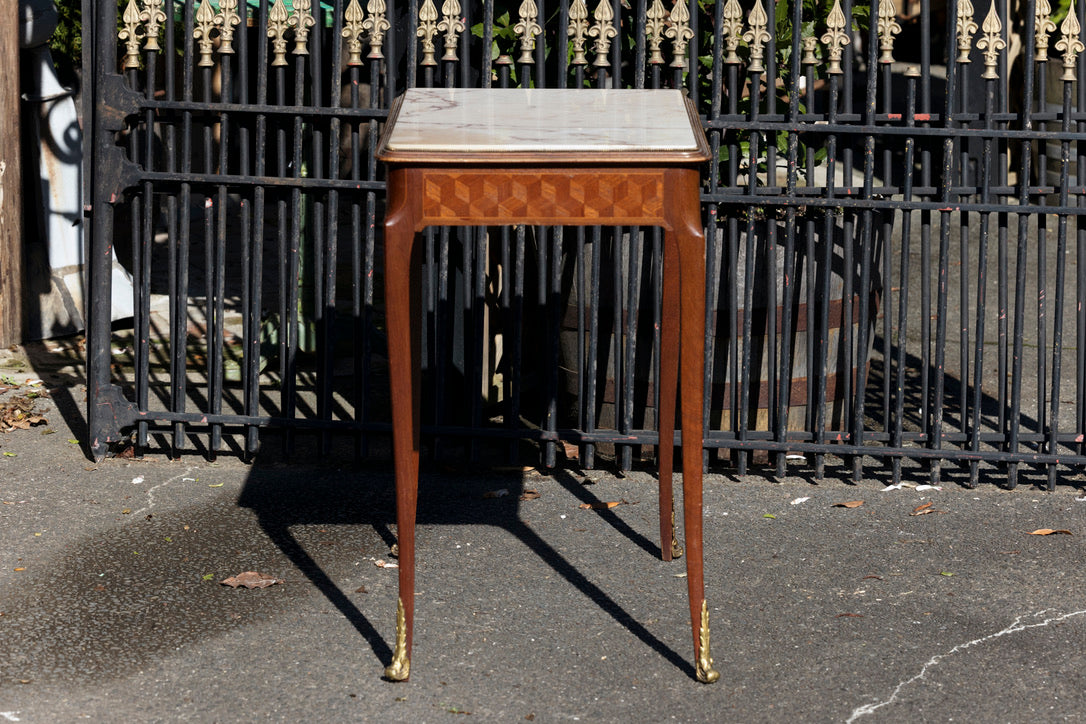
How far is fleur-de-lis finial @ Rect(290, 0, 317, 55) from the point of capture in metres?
4.75

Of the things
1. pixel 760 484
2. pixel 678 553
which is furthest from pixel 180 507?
pixel 760 484

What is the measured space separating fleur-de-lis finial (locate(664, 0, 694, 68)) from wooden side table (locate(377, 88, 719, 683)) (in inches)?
42.5

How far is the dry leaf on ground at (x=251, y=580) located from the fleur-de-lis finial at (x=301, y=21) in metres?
1.84

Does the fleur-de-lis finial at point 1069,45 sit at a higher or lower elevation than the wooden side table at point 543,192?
higher

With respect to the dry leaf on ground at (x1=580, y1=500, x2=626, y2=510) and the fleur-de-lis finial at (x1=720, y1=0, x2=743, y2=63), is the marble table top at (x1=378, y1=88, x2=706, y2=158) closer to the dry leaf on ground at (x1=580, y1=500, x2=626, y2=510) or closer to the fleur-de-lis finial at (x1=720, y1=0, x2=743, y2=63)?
the fleur-de-lis finial at (x1=720, y1=0, x2=743, y2=63)

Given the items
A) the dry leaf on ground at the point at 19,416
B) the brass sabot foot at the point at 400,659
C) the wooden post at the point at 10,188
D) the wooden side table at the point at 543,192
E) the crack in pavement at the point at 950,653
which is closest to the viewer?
the wooden side table at the point at 543,192

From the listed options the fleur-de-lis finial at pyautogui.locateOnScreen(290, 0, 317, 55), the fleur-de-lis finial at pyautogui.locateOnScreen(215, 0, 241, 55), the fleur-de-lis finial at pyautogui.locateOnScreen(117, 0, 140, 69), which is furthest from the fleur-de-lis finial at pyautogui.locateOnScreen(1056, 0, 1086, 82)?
the fleur-de-lis finial at pyautogui.locateOnScreen(117, 0, 140, 69)

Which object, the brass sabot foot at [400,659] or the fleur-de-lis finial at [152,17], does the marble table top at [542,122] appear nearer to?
the brass sabot foot at [400,659]

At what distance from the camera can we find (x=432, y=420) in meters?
5.16

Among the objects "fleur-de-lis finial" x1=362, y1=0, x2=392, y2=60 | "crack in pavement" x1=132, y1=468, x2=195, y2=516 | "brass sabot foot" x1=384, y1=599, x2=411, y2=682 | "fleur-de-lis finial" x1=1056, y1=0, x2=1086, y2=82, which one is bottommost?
"brass sabot foot" x1=384, y1=599, x2=411, y2=682

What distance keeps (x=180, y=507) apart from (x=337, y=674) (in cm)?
142

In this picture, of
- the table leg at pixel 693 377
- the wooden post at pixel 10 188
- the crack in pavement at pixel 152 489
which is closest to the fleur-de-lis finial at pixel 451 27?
the table leg at pixel 693 377

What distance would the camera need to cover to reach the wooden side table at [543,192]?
3225mm

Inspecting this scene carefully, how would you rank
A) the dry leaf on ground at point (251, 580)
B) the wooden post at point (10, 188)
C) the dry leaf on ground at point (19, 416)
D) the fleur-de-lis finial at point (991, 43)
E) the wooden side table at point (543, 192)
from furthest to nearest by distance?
the wooden post at point (10, 188), the dry leaf on ground at point (19, 416), the fleur-de-lis finial at point (991, 43), the dry leaf on ground at point (251, 580), the wooden side table at point (543, 192)
